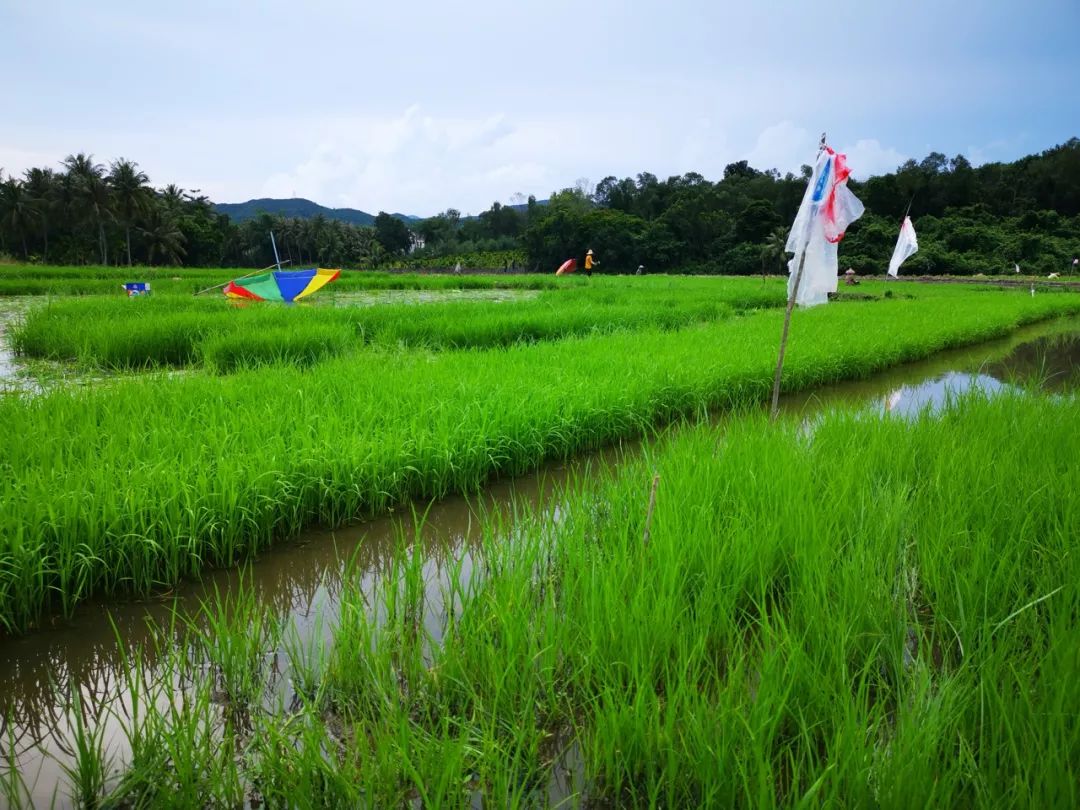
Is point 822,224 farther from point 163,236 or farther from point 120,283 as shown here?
point 163,236

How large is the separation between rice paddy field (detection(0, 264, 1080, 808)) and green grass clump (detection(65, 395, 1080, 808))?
11 mm

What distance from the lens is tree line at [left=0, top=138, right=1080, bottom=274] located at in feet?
103

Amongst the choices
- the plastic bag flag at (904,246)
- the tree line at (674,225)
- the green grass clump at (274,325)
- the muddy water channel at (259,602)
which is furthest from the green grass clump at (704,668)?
the tree line at (674,225)

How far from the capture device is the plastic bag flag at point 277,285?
38.8ft

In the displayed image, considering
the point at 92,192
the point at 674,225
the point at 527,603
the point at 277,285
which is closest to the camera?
the point at 527,603

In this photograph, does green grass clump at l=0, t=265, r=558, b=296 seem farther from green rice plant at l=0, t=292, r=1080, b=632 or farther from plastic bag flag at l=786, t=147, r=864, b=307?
plastic bag flag at l=786, t=147, r=864, b=307

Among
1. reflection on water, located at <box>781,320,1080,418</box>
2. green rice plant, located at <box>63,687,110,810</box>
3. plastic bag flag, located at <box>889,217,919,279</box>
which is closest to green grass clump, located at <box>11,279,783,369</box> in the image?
plastic bag flag, located at <box>889,217,919,279</box>

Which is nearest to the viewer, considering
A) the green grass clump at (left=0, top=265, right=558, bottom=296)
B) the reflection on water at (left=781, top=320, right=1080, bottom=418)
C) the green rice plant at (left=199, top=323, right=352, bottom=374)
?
the reflection on water at (left=781, top=320, right=1080, bottom=418)

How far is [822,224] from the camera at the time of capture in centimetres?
356

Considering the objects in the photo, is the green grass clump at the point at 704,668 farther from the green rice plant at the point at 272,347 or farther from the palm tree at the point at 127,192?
the palm tree at the point at 127,192

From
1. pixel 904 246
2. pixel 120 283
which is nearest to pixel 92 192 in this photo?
pixel 120 283

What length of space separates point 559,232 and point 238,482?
36532 millimetres

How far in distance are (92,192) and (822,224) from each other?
3855 cm

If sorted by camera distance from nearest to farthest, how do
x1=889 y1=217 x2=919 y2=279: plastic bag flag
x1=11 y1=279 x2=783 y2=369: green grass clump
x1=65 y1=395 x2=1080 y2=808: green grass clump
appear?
x1=65 y1=395 x2=1080 y2=808: green grass clump < x1=11 y1=279 x2=783 y2=369: green grass clump < x1=889 y1=217 x2=919 y2=279: plastic bag flag
